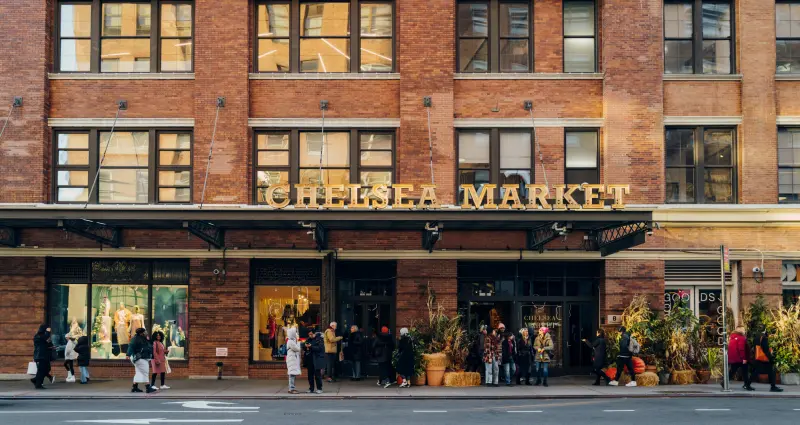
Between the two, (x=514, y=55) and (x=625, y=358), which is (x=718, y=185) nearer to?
(x=625, y=358)

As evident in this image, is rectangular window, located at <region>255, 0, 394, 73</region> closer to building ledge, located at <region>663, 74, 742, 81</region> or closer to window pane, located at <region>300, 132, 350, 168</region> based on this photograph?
window pane, located at <region>300, 132, 350, 168</region>

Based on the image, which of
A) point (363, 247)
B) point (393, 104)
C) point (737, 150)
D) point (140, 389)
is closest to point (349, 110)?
point (393, 104)

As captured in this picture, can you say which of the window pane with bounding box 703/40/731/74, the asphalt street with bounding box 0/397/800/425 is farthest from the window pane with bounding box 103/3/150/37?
the window pane with bounding box 703/40/731/74

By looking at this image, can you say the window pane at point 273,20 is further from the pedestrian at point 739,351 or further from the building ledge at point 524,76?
the pedestrian at point 739,351

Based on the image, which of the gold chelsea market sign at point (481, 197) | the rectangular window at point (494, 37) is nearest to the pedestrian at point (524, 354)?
the gold chelsea market sign at point (481, 197)

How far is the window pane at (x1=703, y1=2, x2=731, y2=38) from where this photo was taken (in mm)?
27641

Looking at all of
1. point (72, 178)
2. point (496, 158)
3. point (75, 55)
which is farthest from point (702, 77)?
point (72, 178)

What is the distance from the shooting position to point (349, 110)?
26750 millimetres

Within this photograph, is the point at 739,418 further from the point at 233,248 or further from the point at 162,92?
the point at 162,92

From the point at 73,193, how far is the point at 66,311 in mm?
3440

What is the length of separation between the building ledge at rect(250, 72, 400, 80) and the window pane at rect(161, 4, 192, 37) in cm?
249

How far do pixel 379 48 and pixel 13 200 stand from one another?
11.4 m

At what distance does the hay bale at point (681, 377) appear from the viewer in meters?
24.6

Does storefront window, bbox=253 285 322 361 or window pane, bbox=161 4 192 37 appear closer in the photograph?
storefront window, bbox=253 285 322 361
